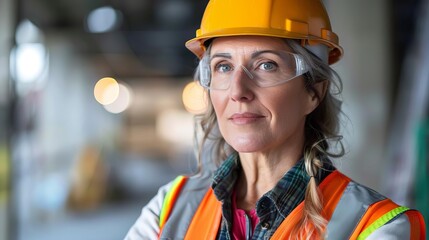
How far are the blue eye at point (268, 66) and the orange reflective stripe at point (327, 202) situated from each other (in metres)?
0.36

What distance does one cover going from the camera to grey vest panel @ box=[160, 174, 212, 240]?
1.78 m

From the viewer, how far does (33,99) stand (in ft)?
45.6

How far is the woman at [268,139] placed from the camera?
169 cm

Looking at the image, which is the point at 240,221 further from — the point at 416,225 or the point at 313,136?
the point at 416,225

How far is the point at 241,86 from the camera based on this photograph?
1.73 m

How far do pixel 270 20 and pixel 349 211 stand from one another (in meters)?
0.59

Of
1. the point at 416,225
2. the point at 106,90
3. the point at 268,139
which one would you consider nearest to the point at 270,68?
the point at 268,139

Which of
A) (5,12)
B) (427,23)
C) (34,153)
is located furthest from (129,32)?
(427,23)

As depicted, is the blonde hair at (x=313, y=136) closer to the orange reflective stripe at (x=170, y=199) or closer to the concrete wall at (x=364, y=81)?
the orange reflective stripe at (x=170, y=199)

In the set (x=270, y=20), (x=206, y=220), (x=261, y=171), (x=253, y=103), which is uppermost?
(x=270, y=20)

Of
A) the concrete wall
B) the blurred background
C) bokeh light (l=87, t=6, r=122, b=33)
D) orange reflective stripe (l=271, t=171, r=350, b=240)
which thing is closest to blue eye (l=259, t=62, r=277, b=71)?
orange reflective stripe (l=271, t=171, r=350, b=240)

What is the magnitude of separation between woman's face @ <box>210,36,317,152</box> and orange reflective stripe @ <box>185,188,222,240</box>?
8.3 inches

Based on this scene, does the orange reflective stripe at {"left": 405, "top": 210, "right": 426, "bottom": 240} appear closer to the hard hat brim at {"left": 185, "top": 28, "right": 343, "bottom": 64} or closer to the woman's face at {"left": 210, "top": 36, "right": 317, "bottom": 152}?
the woman's face at {"left": 210, "top": 36, "right": 317, "bottom": 152}

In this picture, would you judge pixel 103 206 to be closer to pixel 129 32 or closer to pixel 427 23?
pixel 129 32
